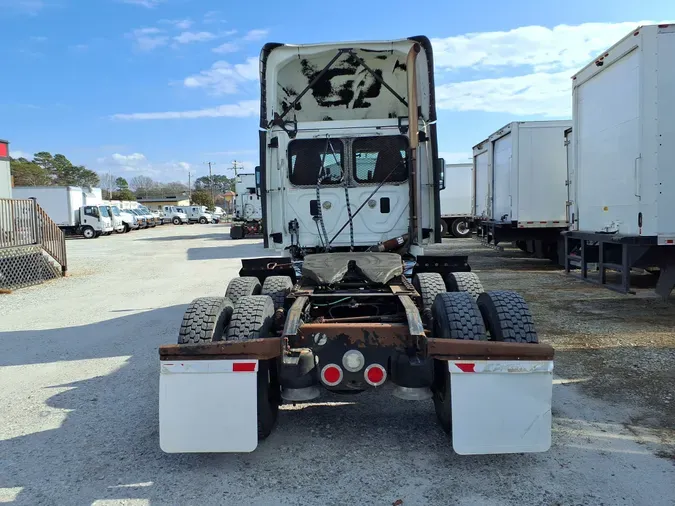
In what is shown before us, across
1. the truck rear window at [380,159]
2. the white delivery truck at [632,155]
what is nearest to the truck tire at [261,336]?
the truck rear window at [380,159]

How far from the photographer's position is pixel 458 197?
25.1m

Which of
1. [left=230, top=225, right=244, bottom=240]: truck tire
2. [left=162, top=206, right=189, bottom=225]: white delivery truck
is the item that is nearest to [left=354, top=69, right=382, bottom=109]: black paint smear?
[left=230, top=225, right=244, bottom=240]: truck tire

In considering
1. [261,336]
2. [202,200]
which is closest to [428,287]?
[261,336]

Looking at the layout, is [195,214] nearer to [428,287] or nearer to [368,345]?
[428,287]

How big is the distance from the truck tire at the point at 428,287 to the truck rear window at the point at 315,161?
75.9 inches

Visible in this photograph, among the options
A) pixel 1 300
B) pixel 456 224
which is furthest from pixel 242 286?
pixel 456 224

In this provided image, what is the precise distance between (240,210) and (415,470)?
3191 centimetres

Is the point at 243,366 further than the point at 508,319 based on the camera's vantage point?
No

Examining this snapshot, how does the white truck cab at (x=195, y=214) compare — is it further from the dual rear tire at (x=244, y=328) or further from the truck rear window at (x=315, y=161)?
the dual rear tire at (x=244, y=328)

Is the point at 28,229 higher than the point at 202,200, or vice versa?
the point at 202,200

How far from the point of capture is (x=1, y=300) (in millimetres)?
11242

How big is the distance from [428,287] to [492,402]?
4.78 ft

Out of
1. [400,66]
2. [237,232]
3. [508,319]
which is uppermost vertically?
[400,66]

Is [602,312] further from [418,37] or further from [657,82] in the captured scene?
[418,37]
